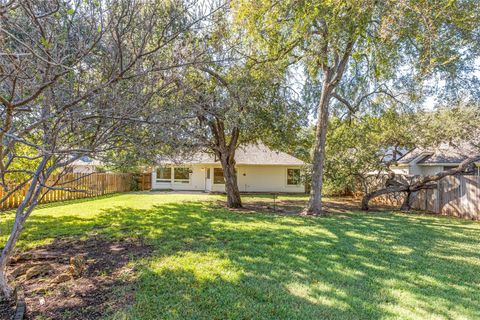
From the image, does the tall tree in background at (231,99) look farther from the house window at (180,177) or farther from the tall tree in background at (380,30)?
the house window at (180,177)

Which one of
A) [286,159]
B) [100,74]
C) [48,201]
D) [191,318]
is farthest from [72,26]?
[286,159]

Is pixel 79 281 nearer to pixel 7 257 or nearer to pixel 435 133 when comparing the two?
pixel 7 257

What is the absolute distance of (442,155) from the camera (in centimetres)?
1838

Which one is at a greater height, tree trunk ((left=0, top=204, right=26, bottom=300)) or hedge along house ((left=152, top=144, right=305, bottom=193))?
hedge along house ((left=152, top=144, right=305, bottom=193))

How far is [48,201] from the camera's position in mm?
14312

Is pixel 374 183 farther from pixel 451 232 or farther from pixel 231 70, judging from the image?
pixel 231 70

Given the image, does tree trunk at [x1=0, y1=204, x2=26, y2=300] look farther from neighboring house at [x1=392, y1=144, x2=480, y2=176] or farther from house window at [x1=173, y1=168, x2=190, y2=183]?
house window at [x1=173, y1=168, x2=190, y2=183]

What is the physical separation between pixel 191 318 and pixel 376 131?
14692 millimetres

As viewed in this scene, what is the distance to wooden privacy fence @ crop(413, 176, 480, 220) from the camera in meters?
11.1

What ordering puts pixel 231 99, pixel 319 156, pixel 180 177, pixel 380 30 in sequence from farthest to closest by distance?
pixel 180 177 < pixel 319 156 < pixel 231 99 < pixel 380 30

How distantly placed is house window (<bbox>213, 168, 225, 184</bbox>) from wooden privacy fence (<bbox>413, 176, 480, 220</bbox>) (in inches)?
548

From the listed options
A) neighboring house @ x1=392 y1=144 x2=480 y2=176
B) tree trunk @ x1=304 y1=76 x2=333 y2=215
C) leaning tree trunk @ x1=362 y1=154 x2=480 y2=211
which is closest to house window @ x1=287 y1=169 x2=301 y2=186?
neighboring house @ x1=392 y1=144 x2=480 y2=176

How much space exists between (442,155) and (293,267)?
17901 millimetres

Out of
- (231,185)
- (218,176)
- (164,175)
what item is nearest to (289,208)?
(231,185)
